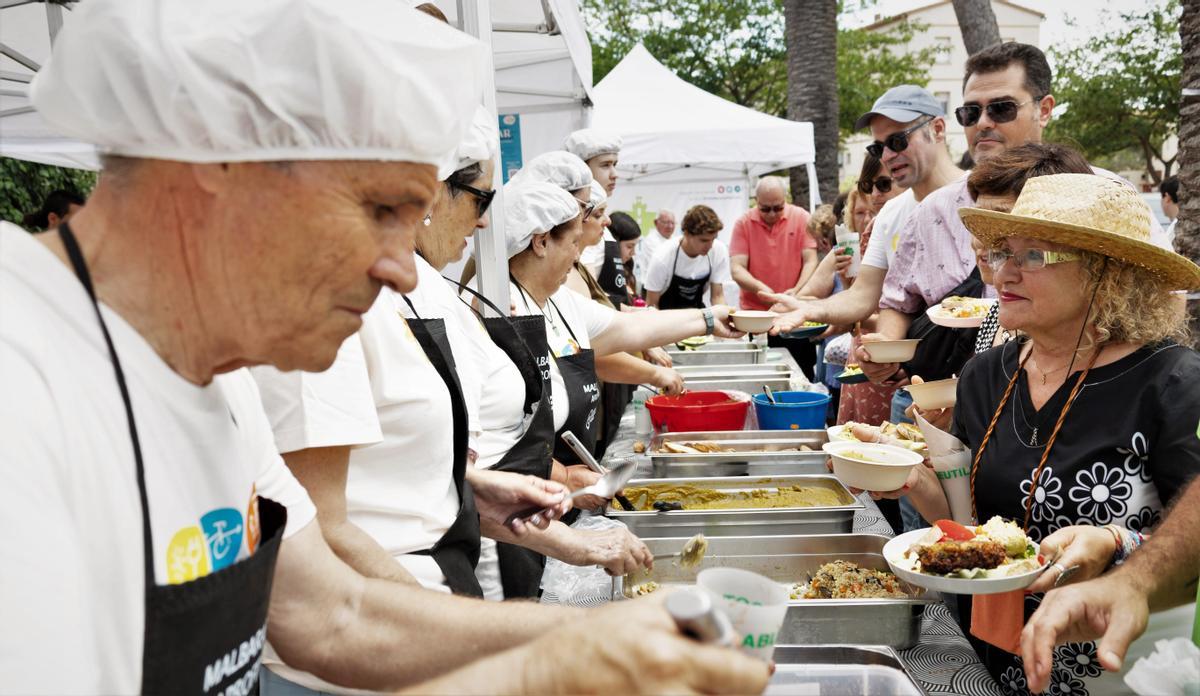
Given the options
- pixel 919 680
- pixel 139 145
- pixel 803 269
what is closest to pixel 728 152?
pixel 803 269

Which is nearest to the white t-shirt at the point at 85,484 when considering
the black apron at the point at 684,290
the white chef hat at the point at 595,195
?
the white chef hat at the point at 595,195

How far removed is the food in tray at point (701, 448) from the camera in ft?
10.6

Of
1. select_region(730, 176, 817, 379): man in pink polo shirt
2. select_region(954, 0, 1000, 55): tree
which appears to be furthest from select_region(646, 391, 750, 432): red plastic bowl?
select_region(954, 0, 1000, 55): tree

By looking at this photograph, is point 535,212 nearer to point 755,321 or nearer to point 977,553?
point 755,321

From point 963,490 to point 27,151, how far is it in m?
6.05

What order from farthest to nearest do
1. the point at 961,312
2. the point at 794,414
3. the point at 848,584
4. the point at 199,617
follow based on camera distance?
1. the point at 794,414
2. the point at 961,312
3. the point at 848,584
4. the point at 199,617

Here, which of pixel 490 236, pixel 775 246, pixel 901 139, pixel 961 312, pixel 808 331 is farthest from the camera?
pixel 775 246

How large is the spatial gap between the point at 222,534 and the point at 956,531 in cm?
138

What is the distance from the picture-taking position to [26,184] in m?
8.17

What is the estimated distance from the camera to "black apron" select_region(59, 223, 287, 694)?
0.84 m

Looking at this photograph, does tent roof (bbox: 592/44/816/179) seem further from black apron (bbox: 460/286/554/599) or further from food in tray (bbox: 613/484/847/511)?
black apron (bbox: 460/286/554/599)

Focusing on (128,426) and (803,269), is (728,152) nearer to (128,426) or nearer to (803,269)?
(803,269)

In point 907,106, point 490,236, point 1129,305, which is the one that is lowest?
point 1129,305

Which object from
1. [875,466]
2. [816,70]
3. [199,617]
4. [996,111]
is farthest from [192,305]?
[816,70]
